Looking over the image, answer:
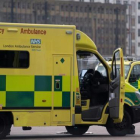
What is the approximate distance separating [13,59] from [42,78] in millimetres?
739

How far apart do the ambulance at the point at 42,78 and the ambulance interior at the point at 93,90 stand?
0.36m

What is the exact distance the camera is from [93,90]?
12.8 meters

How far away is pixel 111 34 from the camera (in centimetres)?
12362

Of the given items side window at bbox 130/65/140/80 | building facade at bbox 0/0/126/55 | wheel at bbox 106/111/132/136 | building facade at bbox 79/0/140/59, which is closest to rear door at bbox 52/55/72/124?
wheel at bbox 106/111/132/136

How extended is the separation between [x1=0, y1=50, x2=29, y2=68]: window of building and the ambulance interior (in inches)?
55.7

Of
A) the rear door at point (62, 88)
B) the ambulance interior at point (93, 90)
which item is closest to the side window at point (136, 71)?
the ambulance interior at point (93, 90)

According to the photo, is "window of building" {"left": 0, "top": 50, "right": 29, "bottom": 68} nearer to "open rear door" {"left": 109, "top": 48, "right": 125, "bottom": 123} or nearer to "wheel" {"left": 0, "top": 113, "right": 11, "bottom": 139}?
"wheel" {"left": 0, "top": 113, "right": 11, "bottom": 139}

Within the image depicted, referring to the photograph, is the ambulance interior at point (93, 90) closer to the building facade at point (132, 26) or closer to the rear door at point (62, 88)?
the rear door at point (62, 88)

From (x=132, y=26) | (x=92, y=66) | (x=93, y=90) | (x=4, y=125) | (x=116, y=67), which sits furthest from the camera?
(x=132, y=26)

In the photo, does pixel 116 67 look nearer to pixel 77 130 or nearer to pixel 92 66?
pixel 92 66

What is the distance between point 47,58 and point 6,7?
92669 mm

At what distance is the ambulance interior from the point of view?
12625mm

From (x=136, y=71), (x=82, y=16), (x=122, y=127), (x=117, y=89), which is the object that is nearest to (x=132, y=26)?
(x=82, y=16)

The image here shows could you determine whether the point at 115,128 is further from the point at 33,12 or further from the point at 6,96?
the point at 33,12
